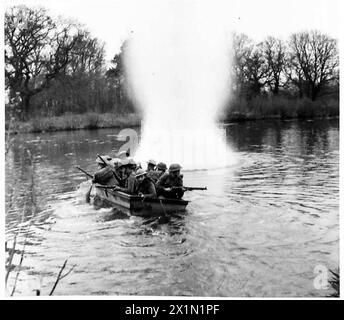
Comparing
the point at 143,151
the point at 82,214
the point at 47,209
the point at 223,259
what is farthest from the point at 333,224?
the point at 143,151

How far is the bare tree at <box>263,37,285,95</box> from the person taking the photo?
46247mm

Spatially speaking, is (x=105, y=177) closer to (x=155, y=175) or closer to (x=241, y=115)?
(x=155, y=175)

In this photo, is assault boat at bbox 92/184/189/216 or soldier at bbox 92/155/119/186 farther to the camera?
soldier at bbox 92/155/119/186

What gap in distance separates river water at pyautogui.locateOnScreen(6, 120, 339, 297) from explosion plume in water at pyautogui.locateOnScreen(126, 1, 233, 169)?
23.6ft

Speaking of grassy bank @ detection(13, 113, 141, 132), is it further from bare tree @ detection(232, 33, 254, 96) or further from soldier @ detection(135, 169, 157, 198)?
soldier @ detection(135, 169, 157, 198)

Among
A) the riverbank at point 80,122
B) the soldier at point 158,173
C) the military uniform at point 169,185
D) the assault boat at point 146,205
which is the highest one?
the riverbank at point 80,122

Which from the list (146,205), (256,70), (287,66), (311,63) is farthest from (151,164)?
(256,70)

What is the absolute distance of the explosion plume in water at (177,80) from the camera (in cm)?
3066

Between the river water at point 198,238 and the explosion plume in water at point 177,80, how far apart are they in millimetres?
7191

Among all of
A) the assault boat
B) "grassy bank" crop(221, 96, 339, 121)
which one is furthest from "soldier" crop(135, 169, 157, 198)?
"grassy bank" crop(221, 96, 339, 121)

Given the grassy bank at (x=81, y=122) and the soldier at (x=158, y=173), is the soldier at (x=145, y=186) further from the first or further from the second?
the grassy bank at (x=81, y=122)

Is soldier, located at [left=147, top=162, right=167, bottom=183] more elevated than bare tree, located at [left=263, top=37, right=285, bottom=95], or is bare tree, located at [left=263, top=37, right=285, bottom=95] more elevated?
bare tree, located at [left=263, top=37, right=285, bottom=95]

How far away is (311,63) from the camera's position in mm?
37344

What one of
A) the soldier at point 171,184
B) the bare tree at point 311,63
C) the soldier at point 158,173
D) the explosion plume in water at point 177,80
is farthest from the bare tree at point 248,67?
the soldier at point 171,184
